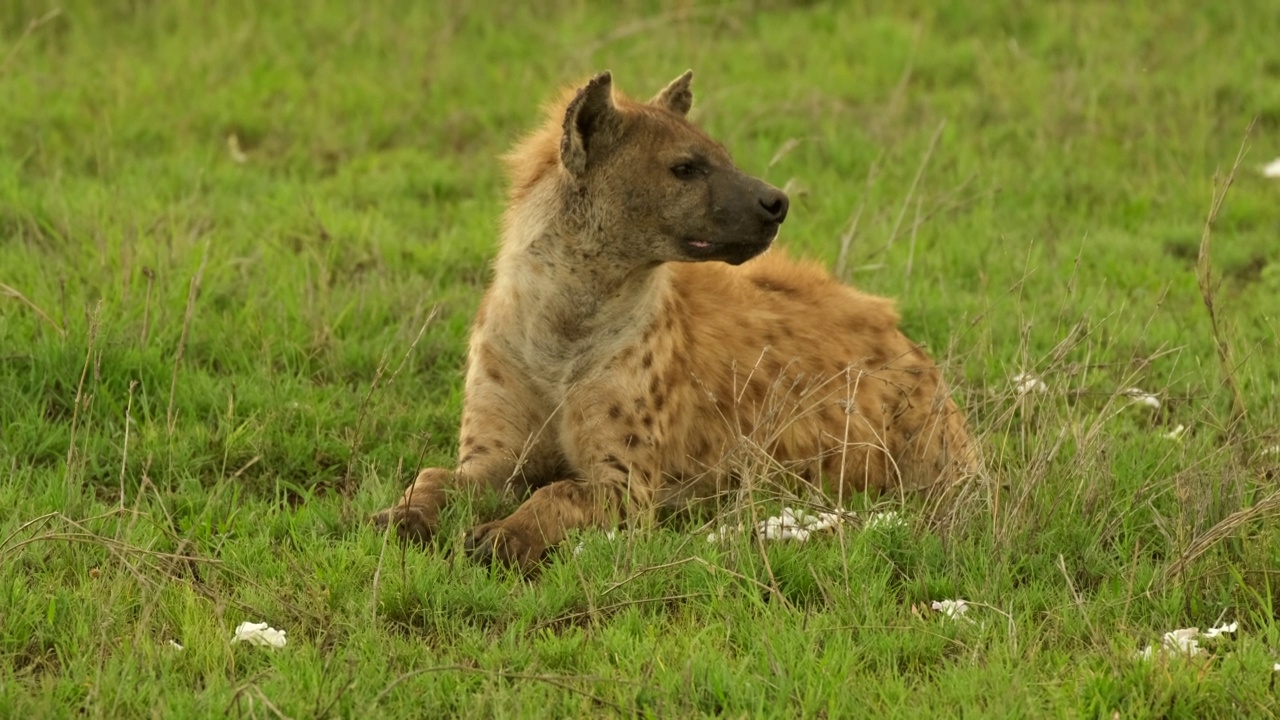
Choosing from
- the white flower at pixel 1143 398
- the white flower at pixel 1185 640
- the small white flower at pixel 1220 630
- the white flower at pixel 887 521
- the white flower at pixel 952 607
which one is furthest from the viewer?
the white flower at pixel 1143 398

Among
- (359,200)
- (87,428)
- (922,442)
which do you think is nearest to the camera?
(87,428)

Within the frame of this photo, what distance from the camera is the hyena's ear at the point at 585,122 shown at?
17.7 feet

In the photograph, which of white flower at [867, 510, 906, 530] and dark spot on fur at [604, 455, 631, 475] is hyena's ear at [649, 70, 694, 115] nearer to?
dark spot on fur at [604, 455, 631, 475]

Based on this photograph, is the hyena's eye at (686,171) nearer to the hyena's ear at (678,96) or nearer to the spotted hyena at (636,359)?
the spotted hyena at (636,359)

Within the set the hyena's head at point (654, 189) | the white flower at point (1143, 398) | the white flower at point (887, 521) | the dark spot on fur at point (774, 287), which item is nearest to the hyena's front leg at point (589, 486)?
the hyena's head at point (654, 189)

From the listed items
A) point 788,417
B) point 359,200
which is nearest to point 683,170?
point 788,417

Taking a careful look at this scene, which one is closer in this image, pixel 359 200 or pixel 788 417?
pixel 788 417

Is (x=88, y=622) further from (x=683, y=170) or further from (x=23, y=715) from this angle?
(x=683, y=170)

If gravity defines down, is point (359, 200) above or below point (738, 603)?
below

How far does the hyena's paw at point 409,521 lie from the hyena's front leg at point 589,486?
0.49 ft

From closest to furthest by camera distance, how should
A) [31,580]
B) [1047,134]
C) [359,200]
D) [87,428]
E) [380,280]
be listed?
[31,580]
[87,428]
[380,280]
[359,200]
[1047,134]

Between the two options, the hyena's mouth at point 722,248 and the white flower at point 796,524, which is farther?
the hyena's mouth at point 722,248

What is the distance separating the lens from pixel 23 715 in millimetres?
3916

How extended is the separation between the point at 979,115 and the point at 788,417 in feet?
15.1
